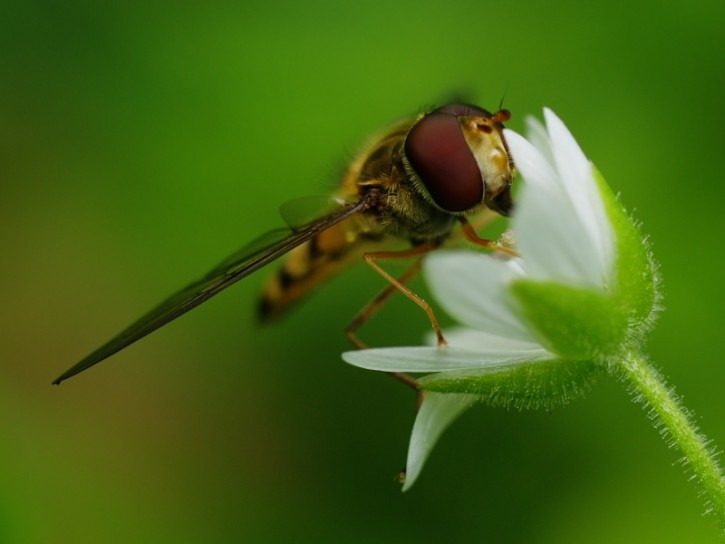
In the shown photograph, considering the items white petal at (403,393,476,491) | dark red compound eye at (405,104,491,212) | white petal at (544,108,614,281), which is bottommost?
white petal at (403,393,476,491)

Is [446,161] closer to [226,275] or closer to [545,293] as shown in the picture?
[226,275]

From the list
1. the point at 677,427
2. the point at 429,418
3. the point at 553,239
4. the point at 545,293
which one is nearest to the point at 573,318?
the point at 545,293

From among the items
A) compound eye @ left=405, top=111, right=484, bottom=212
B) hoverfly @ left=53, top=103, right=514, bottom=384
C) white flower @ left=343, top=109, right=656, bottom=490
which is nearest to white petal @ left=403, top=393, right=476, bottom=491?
white flower @ left=343, top=109, right=656, bottom=490

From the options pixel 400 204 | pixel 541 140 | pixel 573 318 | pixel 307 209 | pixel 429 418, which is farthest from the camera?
pixel 307 209

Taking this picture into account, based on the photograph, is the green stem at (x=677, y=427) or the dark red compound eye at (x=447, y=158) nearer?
the green stem at (x=677, y=427)

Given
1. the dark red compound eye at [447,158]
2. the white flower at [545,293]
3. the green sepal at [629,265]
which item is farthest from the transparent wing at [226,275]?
the green sepal at [629,265]

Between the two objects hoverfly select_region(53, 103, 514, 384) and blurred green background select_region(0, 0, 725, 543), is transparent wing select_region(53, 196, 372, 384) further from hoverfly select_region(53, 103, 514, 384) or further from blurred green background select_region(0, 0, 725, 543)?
blurred green background select_region(0, 0, 725, 543)

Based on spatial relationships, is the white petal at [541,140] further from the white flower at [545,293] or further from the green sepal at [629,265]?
the green sepal at [629,265]

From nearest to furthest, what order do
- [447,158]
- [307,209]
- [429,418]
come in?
1. [429,418]
2. [447,158]
3. [307,209]
